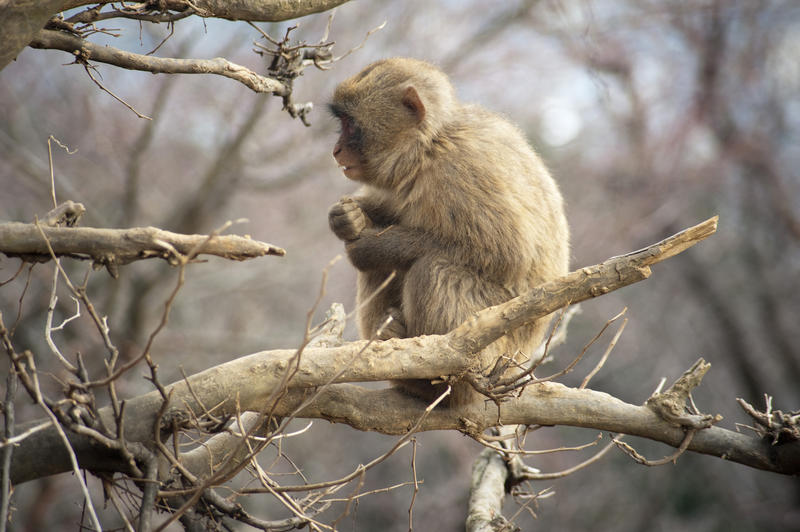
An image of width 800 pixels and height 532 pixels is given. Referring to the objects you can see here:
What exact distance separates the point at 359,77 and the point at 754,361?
264 inches

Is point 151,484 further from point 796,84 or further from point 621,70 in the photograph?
point 796,84

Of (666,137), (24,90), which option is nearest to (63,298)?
(24,90)

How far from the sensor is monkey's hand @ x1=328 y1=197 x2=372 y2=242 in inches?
149

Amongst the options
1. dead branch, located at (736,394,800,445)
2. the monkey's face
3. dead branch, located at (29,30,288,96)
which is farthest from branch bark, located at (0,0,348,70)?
dead branch, located at (736,394,800,445)

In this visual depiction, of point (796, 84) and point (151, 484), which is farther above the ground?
point (796, 84)

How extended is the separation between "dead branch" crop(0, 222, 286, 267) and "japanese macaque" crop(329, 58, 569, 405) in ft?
4.44

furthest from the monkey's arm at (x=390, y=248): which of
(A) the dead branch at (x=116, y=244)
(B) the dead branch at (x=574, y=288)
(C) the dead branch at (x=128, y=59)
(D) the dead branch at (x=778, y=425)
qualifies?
(D) the dead branch at (x=778, y=425)

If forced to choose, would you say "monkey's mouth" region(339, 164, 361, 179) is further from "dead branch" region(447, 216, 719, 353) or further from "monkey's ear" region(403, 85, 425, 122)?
"dead branch" region(447, 216, 719, 353)

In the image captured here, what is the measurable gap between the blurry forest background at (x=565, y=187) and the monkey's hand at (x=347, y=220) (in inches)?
166

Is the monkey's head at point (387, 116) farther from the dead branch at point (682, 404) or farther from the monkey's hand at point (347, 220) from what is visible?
the dead branch at point (682, 404)

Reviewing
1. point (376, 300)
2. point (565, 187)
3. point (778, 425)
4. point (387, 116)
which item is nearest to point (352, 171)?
point (387, 116)

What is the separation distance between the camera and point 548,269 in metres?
3.81

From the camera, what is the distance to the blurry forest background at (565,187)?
27.8ft

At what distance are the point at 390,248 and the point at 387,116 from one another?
2.59 ft
